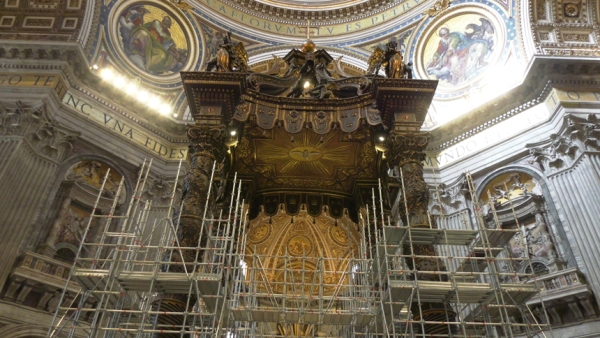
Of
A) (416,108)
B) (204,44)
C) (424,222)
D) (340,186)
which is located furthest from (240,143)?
(204,44)

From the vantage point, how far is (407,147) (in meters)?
6.02

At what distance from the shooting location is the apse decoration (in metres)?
12.1

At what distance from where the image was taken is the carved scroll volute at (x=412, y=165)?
5539 millimetres

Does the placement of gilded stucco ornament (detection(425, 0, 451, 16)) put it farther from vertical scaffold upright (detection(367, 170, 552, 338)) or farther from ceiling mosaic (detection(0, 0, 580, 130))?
vertical scaffold upright (detection(367, 170, 552, 338))

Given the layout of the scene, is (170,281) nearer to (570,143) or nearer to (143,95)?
(570,143)

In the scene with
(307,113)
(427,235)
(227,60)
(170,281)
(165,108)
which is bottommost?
(170,281)

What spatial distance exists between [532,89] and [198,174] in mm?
8218

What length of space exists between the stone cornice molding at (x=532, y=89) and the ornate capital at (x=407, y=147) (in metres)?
5.27

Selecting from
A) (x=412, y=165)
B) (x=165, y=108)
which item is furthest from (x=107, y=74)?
(x=412, y=165)

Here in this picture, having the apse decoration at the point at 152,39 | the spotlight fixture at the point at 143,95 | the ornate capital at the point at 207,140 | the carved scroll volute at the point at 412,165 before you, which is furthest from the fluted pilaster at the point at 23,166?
the carved scroll volute at the point at 412,165

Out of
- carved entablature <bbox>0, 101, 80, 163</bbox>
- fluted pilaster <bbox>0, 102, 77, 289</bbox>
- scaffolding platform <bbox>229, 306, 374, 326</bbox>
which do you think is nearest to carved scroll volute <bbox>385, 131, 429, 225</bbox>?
scaffolding platform <bbox>229, 306, 374, 326</bbox>

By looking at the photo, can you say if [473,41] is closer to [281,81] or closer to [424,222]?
[281,81]

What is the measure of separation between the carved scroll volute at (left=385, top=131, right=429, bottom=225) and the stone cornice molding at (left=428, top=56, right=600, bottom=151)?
17.3ft

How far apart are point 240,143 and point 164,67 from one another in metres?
6.78
